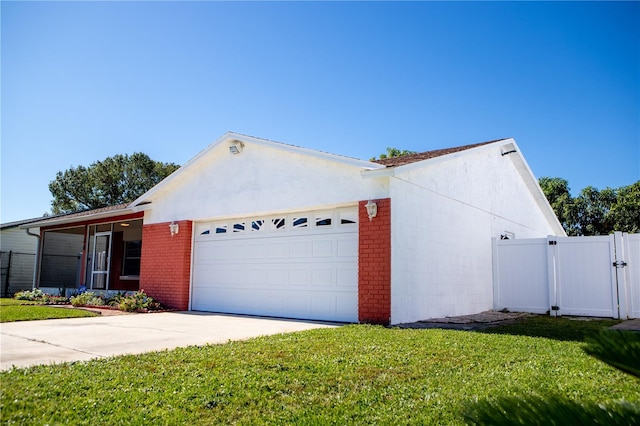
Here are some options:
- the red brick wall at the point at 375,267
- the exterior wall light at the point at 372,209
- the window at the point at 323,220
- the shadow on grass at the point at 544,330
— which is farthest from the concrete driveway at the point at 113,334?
the shadow on grass at the point at 544,330

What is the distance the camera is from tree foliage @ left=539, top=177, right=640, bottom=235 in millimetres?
28578

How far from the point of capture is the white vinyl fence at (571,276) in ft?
36.2

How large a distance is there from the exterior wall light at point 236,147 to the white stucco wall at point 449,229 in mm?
4646

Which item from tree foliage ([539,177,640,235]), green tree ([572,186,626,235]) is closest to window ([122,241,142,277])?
tree foliage ([539,177,640,235])

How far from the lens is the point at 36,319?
982 cm

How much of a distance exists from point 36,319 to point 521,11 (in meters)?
13.1

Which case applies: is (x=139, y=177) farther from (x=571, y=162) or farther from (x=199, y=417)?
(x=199, y=417)

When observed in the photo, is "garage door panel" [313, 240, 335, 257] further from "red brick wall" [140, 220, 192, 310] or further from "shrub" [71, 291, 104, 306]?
"shrub" [71, 291, 104, 306]

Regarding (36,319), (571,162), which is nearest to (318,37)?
(36,319)

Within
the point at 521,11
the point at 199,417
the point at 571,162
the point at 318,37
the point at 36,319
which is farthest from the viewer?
the point at 571,162

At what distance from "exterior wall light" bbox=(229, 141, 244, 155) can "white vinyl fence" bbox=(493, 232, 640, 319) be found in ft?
26.1

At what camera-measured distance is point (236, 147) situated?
12.1m

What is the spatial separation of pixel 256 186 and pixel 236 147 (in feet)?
4.12

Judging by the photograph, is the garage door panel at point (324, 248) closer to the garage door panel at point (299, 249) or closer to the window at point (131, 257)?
the garage door panel at point (299, 249)
